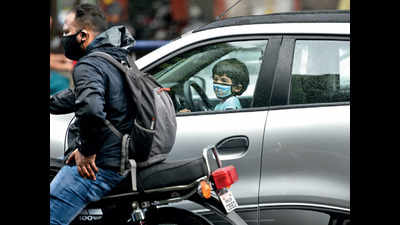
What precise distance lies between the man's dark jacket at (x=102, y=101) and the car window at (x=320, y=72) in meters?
1.19

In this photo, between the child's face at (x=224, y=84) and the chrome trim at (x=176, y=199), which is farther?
the child's face at (x=224, y=84)

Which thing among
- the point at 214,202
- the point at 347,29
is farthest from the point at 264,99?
the point at 214,202

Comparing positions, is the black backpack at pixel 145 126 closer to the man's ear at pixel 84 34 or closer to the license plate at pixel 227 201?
the man's ear at pixel 84 34

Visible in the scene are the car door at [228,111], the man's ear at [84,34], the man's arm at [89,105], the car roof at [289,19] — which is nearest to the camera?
the man's arm at [89,105]

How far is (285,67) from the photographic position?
3.77m

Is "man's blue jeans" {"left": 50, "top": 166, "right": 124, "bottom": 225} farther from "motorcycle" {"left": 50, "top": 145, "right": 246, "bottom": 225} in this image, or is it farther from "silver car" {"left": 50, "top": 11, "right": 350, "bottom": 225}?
"silver car" {"left": 50, "top": 11, "right": 350, "bottom": 225}

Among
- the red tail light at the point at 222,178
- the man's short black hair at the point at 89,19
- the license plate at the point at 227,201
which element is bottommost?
the license plate at the point at 227,201

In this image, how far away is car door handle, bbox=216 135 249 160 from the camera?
370 centimetres

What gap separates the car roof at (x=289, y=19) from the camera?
12.6ft

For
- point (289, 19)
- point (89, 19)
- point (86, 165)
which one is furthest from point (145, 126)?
point (289, 19)

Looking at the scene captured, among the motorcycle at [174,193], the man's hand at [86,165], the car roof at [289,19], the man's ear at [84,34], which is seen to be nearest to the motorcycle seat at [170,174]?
the motorcycle at [174,193]

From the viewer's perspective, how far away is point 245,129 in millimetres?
3695

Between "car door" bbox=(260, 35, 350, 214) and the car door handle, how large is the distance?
13cm

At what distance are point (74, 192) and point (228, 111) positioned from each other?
3.95ft
